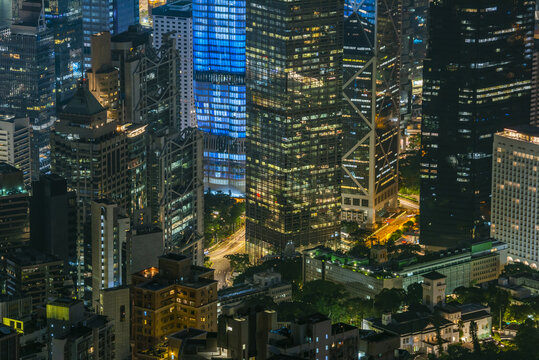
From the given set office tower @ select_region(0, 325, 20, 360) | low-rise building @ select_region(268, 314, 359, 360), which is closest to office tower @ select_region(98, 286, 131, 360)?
office tower @ select_region(0, 325, 20, 360)

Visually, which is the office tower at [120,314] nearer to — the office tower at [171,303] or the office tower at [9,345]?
the office tower at [171,303]

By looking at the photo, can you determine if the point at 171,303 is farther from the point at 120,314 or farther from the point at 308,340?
the point at 308,340

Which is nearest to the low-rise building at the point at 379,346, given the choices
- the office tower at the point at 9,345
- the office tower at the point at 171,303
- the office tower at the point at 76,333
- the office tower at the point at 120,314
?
the office tower at the point at 171,303

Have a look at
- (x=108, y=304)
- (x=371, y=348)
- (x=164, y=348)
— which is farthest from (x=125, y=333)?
(x=371, y=348)

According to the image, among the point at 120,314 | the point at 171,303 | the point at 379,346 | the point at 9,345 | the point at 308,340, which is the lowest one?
the point at 120,314

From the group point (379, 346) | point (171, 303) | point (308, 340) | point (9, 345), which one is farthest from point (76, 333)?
point (308, 340)
